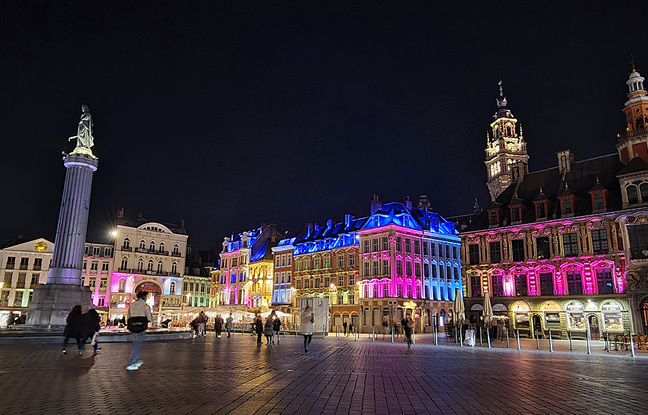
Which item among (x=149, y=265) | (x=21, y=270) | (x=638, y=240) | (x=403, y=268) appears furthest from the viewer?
(x=149, y=265)

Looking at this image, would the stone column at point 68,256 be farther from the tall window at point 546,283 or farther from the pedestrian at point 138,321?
the tall window at point 546,283

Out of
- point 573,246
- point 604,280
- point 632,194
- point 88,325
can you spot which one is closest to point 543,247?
point 573,246

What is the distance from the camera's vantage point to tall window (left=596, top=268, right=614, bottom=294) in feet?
121

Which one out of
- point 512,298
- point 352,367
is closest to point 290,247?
point 512,298

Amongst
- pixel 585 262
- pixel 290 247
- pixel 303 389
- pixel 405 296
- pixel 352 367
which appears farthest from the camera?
pixel 290 247

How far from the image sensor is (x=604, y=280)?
123ft

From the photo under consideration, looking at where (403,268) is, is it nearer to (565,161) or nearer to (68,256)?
(565,161)

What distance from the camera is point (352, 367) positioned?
13875 mm

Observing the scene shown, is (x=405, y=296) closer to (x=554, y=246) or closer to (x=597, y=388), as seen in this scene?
(x=554, y=246)

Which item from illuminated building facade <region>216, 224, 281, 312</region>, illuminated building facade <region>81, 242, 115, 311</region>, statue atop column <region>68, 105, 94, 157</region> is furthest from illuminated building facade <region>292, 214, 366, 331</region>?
statue atop column <region>68, 105, 94, 157</region>

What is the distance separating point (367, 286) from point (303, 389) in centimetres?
4780

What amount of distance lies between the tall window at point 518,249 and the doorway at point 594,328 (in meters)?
7.02

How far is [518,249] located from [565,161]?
968 centimetres

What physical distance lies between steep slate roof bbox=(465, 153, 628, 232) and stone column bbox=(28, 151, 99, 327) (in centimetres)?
3301
